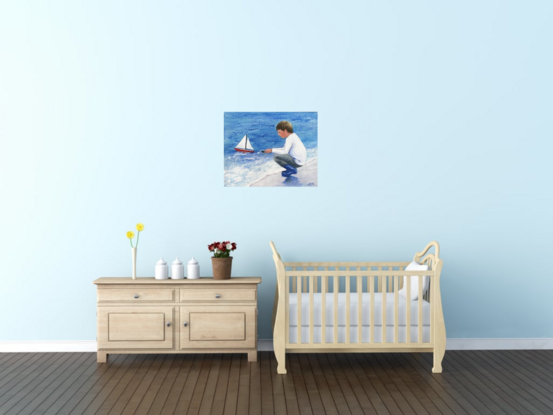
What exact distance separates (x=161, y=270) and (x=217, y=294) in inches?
17.9

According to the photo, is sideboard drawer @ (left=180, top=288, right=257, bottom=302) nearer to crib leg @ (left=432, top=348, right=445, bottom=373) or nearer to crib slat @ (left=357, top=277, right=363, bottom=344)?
crib slat @ (left=357, top=277, right=363, bottom=344)

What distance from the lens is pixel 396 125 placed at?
4.16 m

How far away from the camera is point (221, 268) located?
3729mm

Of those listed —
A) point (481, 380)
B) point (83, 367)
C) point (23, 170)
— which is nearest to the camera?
point (481, 380)

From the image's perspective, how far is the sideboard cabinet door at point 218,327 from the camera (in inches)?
143

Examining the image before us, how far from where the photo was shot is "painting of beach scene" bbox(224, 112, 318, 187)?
13.5 feet

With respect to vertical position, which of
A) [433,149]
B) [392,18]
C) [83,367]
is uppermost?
[392,18]

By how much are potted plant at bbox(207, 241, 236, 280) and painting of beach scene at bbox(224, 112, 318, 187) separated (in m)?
0.57

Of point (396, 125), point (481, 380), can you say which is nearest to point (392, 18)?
point (396, 125)

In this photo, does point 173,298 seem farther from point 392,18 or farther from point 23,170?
point 392,18

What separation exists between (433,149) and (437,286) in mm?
1224

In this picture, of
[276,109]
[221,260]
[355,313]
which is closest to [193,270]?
[221,260]

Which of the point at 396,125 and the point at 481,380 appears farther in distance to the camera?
the point at 396,125

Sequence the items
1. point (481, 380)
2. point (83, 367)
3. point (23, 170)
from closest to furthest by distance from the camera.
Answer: point (481, 380) < point (83, 367) < point (23, 170)
